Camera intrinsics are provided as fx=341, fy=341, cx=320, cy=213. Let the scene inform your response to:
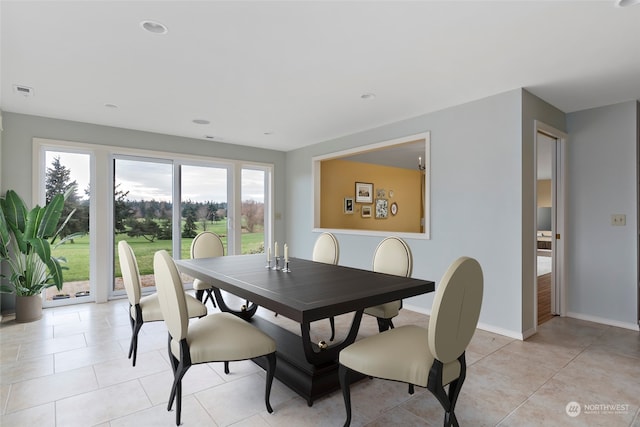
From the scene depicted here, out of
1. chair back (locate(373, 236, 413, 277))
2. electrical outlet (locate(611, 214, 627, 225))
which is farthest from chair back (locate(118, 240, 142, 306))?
electrical outlet (locate(611, 214, 627, 225))

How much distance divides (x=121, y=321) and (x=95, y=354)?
950mm

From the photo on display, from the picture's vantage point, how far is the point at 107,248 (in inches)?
191

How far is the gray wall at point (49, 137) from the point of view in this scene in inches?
165

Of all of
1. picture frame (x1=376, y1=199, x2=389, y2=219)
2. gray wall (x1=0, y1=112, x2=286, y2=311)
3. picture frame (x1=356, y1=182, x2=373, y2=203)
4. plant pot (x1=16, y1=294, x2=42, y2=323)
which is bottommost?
plant pot (x1=16, y1=294, x2=42, y2=323)

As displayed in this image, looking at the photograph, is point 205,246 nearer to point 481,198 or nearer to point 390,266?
point 390,266

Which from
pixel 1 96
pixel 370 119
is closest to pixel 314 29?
pixel 370 119

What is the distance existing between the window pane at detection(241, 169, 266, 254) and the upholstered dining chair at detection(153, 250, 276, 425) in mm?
4163

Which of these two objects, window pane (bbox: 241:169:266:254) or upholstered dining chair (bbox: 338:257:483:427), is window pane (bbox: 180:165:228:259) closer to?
window pane (bbox: 241:169:266:254)

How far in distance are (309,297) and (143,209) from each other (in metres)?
4.30

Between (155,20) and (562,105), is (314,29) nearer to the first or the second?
(155,20)

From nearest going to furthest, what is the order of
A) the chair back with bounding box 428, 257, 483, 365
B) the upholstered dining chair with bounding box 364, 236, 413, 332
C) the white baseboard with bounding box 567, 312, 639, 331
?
the chair back with bounding box 428, 257, 483, 365 → the upholstered dining chair with bounding box 364, 236, 413, 332 → the white baseboard with bounding box 567, 312, 639, 331

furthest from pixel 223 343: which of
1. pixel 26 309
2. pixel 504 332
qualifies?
pixel 26 309

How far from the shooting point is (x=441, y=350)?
1.68 m

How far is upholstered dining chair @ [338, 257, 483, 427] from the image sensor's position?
165 cm
